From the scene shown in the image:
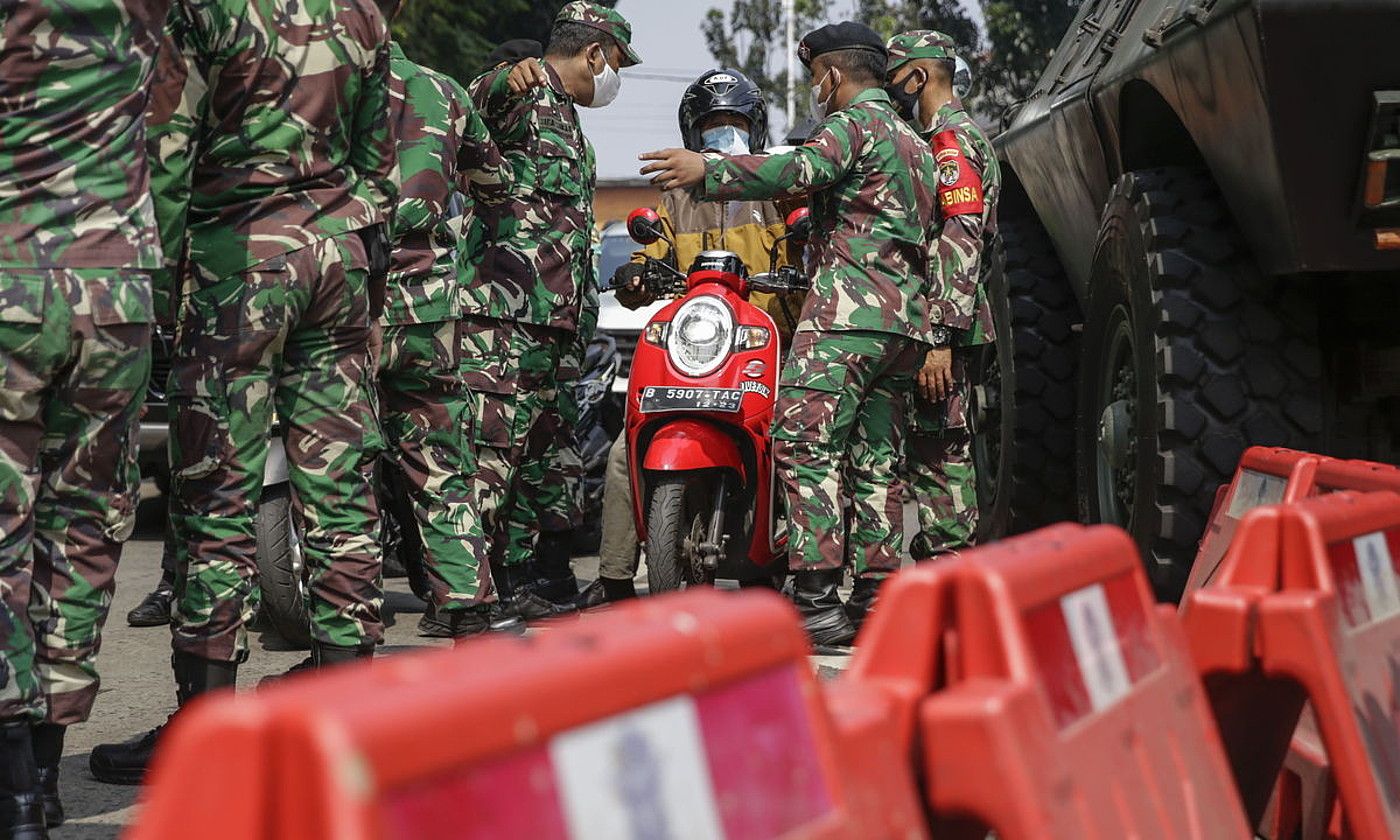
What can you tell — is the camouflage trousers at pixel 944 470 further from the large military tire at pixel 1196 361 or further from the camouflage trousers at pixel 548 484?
the large military tire at pixel 1196 361

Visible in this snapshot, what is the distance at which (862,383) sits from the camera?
5992mm

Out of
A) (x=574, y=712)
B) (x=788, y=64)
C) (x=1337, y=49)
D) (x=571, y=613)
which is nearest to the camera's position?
(x=574, y=712)

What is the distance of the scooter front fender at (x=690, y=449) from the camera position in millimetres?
5902

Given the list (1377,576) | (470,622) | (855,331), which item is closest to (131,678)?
(470,622)

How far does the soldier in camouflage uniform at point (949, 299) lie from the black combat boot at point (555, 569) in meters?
1.22

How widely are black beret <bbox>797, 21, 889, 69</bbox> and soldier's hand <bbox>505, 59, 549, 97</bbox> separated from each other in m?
0.84

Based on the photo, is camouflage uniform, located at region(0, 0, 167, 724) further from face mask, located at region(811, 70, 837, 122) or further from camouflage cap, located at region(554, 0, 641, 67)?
camouflage cap, located at region(554, 0, 641, 67)

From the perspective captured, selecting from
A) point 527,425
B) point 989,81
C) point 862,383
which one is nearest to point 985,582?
point 862,383

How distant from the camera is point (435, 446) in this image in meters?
5.33

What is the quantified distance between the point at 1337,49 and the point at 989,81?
20542mm

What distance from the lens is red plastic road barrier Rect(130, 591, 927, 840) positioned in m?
1.18

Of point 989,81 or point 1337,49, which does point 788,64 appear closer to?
point 989,81

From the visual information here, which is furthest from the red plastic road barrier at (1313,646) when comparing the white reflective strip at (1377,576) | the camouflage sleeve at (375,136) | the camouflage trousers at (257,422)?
the camouflage sleeve at (375,136)

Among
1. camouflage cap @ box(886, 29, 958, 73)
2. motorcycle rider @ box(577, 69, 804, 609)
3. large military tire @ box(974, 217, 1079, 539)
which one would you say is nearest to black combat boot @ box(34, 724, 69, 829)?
motorcycle rider @ box(577, 69, 804, 609)
